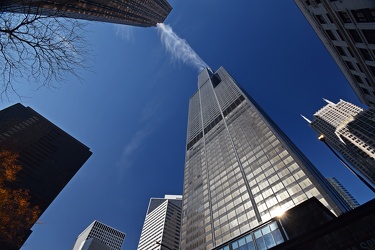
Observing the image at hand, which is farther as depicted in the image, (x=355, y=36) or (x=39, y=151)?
(x=39, y=151)

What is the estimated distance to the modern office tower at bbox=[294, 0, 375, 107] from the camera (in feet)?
76.1

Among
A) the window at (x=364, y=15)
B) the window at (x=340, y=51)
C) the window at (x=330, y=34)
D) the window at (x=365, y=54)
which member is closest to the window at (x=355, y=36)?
the window at (x=365, y=54)

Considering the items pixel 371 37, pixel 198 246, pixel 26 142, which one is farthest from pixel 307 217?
pixel 26 142

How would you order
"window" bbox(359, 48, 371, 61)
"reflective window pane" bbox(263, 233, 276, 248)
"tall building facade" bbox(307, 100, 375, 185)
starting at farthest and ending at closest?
"tall building facade" bbox(307, 100, 375, 185) < "reflective window pane" bbox(263, 233, 276, 248) < "window" bbox(359, 48, 371, 61)

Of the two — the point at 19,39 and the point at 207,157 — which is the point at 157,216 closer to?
the point at 207,157

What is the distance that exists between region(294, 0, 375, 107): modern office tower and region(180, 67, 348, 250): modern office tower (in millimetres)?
22173

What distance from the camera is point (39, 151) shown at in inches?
3086

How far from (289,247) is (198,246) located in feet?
146

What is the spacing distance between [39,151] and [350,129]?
16243 cm

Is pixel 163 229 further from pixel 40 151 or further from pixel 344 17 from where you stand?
pixel 344 17

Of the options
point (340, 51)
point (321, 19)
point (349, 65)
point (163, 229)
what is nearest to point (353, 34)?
point (321, 19)

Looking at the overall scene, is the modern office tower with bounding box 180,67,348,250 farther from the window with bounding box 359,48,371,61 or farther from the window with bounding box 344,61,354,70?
the window with bounding box 359,48,371,61

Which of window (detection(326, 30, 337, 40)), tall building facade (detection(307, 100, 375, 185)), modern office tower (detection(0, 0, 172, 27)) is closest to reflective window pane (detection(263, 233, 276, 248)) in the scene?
window (detection(326, 30, 337, 40))

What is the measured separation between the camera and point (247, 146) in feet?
238
